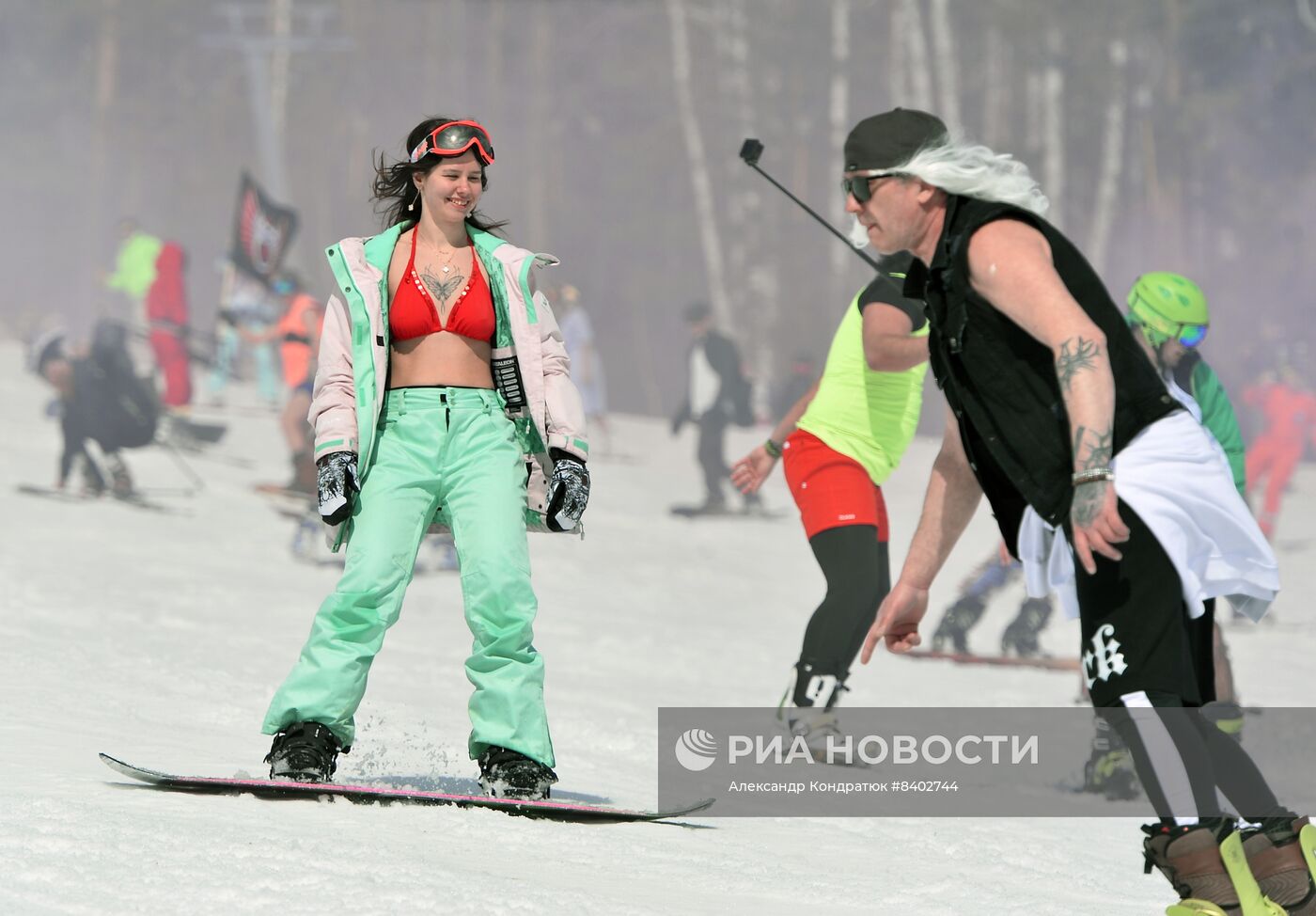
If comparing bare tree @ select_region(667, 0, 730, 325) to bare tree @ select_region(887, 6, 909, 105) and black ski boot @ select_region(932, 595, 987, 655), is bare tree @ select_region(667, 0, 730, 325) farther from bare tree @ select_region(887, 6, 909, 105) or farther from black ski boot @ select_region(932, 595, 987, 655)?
black ski boot @ select_region(932, 595, 987, 655)

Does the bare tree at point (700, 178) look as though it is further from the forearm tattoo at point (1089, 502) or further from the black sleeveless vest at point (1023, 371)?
the forearm tattoo at point (1089, 502)

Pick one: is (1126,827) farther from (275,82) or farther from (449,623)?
(275,82)

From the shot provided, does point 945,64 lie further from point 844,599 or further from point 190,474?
point 844,599

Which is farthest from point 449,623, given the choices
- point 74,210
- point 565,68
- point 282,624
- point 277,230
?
point 74,210

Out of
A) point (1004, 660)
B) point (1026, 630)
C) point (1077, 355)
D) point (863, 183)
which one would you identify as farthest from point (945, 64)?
point (1077, 355)

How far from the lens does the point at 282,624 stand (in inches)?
366

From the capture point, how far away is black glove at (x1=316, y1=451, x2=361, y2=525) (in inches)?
172

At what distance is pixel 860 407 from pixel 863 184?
102 inches

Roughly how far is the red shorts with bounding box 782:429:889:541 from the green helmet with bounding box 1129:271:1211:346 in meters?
1.18

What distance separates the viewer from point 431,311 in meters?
4.56

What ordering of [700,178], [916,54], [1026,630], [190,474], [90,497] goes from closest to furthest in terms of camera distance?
[1026,630]
[90,497]
[190,474]
[916,54]
[700,178]

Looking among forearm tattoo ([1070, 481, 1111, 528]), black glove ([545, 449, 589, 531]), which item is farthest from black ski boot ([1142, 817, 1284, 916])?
black glove ([545, 449, 589, 531])

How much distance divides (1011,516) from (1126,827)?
7.64 ft

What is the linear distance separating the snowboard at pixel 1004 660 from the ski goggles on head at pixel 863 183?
19.3 ft
